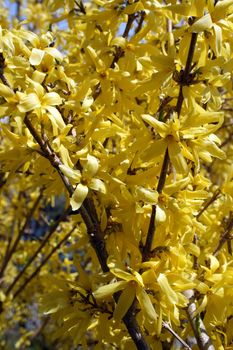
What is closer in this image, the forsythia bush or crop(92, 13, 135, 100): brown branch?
the forsythia bush

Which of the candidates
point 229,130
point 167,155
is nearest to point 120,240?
point 167,155

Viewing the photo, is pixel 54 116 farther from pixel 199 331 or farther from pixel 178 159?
pixel 199 331

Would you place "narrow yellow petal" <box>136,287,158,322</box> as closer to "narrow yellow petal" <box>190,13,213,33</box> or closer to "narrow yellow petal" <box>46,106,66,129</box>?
"narrow yellow petal" <box>46,106,66,129</box>

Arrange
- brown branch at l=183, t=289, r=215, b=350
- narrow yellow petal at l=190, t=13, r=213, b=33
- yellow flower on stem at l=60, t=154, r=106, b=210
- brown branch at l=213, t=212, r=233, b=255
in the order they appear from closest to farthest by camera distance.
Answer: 1. narrow yellow petal at l=190, t=13, r=213, b=33
2. yellow flower on stem at l=60, t=154, r=106, b=210
3. brown branch at l=183, t=289, r=215, b=350
4. brown branch at l=213, t=212, r=233, b=255

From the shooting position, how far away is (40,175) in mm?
1957

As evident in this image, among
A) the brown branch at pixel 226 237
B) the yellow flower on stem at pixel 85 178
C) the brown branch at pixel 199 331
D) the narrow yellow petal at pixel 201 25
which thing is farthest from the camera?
the brown branch at pixel 226 237

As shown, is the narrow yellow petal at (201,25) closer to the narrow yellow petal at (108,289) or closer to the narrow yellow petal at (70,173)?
the narrow yellow petal at (70,173)

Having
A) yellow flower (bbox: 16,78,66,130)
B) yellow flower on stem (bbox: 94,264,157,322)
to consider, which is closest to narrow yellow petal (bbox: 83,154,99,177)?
yellow flower (bbox: 16,78,66,130)

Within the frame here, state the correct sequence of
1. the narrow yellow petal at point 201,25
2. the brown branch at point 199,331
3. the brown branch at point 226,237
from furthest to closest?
the brown branch at point 226,237 < the brown branch at point 199,331 < the narrow yellow petal at point 201,25

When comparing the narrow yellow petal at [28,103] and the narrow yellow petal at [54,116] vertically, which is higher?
the narrow yellow petal at [28,103]

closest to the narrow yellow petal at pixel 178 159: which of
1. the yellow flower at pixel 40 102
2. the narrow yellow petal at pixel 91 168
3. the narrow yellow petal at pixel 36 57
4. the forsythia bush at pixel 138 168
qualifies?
the forsythia bush at pixel 138 168

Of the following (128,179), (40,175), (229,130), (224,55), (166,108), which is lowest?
(229,130)

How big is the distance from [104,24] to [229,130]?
7.79 feet

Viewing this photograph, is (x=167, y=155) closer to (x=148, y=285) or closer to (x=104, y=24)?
(x=148, y=285)
